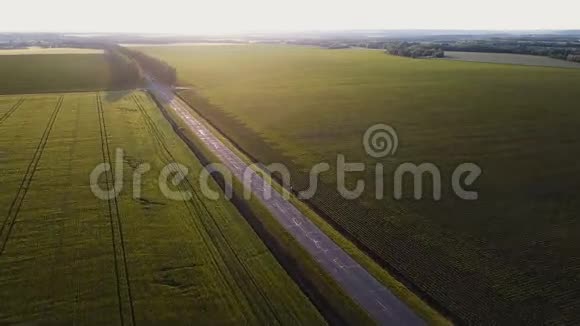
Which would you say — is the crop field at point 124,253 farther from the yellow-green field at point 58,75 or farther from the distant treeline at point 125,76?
the distant treeline at point 125,76

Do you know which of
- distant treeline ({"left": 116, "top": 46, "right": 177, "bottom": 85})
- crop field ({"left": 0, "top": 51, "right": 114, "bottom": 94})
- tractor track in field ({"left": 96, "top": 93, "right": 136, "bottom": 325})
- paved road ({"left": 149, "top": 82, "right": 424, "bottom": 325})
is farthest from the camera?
distant treeline ({"left": 116, "top": 46, "right": 177, "bottom": 85})

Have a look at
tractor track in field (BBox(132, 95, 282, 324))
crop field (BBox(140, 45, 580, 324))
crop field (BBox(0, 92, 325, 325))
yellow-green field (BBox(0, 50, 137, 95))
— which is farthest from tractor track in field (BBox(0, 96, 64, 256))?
yellow-green field (BBox(0, 50, 137, 95))

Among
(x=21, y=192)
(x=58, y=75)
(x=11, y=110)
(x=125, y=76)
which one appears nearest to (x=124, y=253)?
(x=21, y=192)

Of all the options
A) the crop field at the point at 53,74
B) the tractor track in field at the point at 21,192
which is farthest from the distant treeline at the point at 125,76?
the tractor track in field at the point at 21,192

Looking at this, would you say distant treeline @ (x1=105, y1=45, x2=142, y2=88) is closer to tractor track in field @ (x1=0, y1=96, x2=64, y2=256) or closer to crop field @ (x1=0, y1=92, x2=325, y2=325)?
tractor track in field @ (x1=0, y1=96, x2=64, y2=256)

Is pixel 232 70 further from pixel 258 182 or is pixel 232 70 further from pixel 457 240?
pixel 457 240

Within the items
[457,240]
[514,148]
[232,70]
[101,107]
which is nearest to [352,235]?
[457,240]
